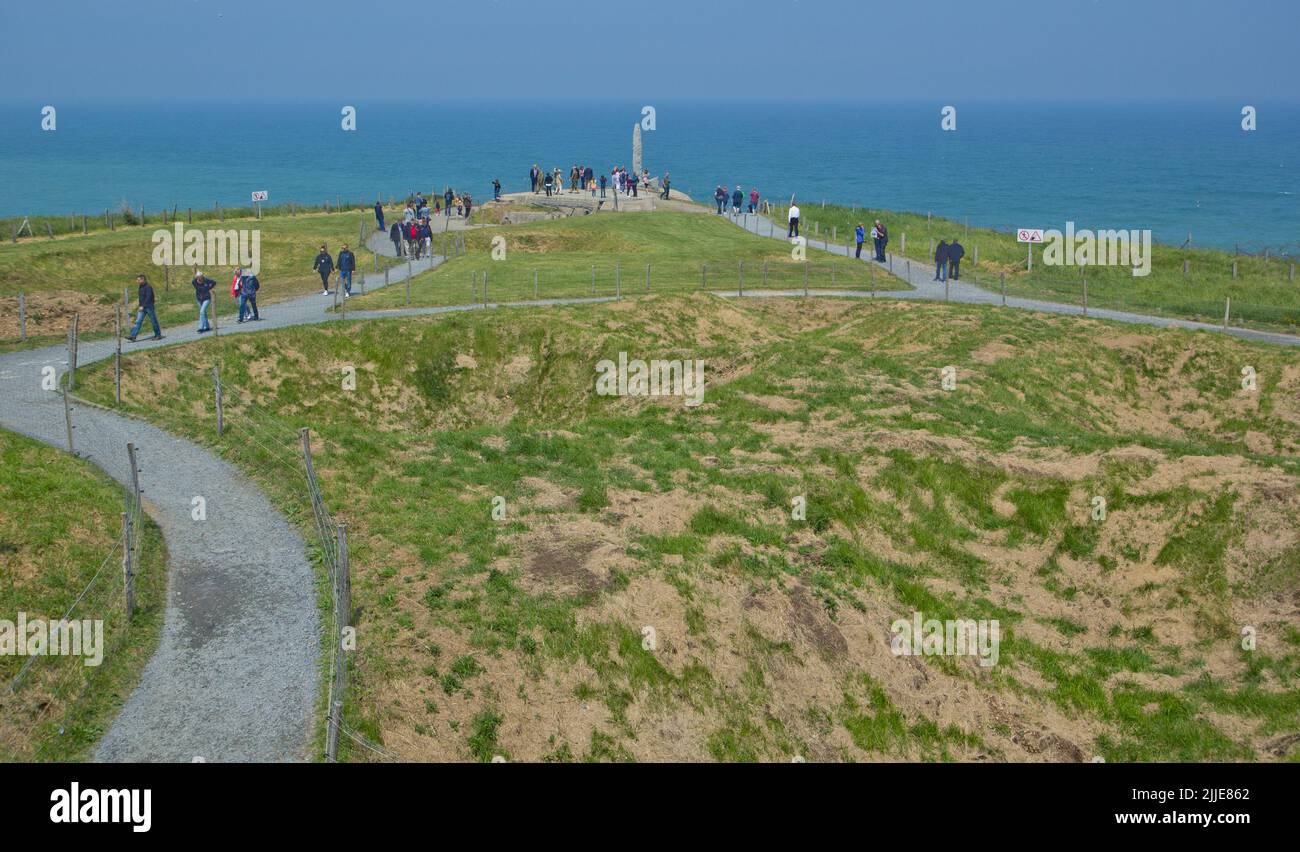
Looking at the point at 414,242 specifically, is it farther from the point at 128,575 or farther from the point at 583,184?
the point at 128,575

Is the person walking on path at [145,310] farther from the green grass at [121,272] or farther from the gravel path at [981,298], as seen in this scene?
the gravel path at [981,298]

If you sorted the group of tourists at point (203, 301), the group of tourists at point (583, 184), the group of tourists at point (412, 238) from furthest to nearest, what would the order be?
the group of tourists at point (583, 184) < the group of tourists at point (412, 238) < the group of tourists at point (203, 301)

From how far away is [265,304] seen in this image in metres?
47.9

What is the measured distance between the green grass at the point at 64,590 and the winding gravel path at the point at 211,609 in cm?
35

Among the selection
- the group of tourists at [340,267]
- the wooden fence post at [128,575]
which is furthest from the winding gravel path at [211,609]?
the group of tourists at [340,267]

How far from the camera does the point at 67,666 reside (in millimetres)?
18531

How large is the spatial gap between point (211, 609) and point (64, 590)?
3754mm

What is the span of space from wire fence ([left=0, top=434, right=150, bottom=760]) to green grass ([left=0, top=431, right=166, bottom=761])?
0.07 ft

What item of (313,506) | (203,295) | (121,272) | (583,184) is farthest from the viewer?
(583,184)

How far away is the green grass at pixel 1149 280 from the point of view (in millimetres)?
51812

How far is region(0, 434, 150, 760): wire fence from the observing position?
55.5 feet

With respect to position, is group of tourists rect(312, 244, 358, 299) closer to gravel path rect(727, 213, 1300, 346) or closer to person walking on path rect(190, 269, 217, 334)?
person walking on path rect(190, 269, 217, 334)

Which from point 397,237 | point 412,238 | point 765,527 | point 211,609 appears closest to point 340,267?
point 412,238

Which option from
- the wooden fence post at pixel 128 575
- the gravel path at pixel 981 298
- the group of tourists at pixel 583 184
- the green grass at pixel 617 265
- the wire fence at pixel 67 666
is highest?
the group of tourists at pixel 583 184
